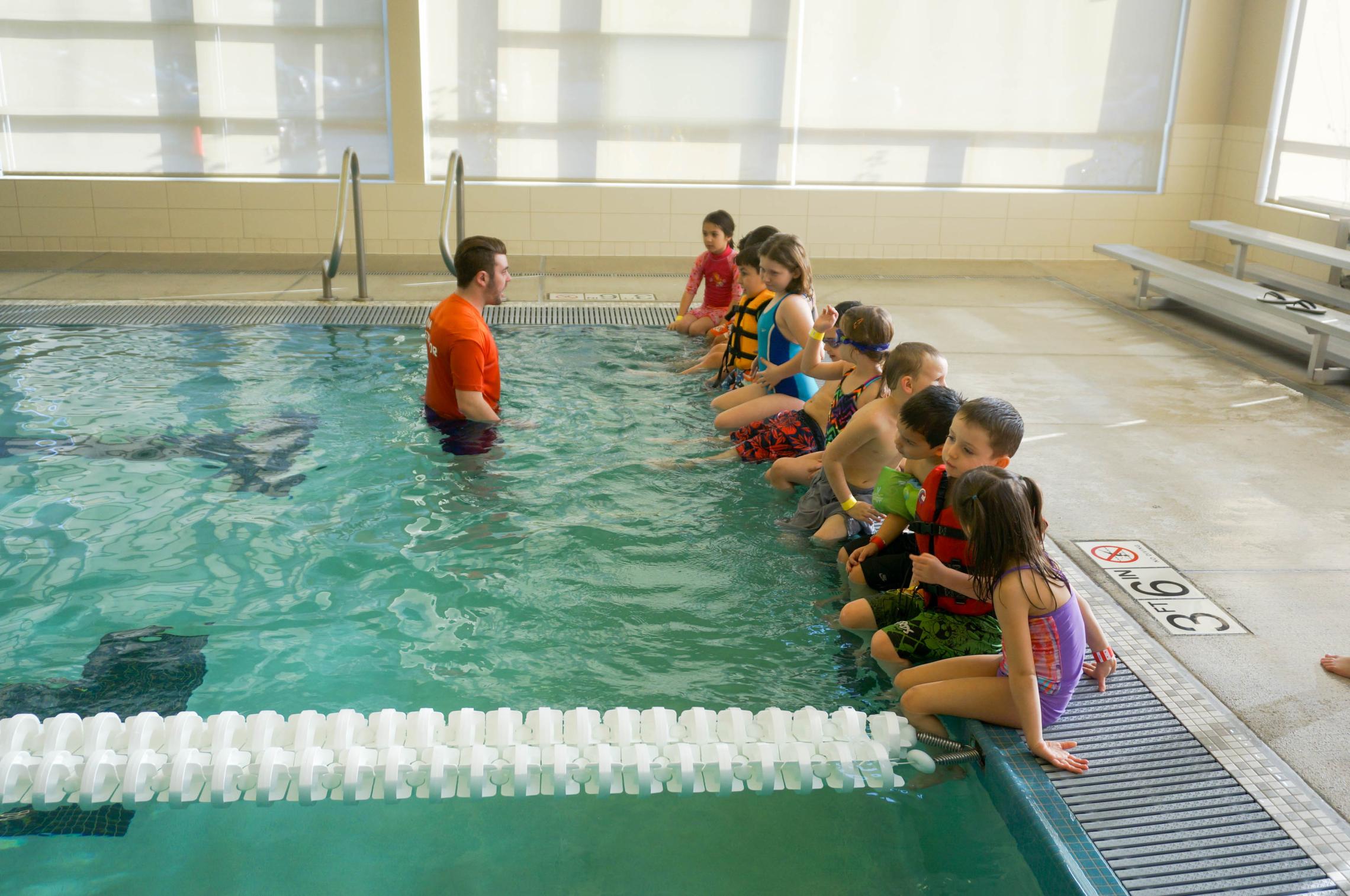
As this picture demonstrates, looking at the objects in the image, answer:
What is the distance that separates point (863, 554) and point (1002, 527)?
41.7 inches

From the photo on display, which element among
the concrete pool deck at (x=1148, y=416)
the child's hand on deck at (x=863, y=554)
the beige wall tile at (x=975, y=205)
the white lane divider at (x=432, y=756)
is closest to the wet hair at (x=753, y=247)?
the concrete pool deck at (x=1148, y=416)

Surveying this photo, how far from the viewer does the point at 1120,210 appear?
1032 cm

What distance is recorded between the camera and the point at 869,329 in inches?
156

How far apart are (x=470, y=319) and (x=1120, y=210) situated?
7.95 m

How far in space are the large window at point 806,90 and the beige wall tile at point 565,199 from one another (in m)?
0.24

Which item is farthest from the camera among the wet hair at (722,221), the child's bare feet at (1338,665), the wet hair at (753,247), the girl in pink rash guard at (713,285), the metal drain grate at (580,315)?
the metal drain grate at (580,315)

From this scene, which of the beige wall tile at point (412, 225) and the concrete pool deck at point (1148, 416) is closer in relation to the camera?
the concrete pool deck at point (1148, 416)

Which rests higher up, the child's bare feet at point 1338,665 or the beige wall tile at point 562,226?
the beige wall tile at point 562,226

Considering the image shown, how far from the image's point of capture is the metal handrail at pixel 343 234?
712cm

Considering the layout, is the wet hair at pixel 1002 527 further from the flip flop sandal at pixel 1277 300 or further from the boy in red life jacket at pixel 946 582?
the flip flop sandal at pixel 1277 300

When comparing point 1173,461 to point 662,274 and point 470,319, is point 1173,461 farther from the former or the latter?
point 662,274

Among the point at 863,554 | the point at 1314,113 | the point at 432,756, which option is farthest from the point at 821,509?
the point at 1314,113

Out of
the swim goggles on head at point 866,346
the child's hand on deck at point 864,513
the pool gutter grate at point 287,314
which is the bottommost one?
the child's hand on deck at point 864,513

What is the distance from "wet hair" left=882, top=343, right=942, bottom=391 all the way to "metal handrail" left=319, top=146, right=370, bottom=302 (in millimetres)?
4561
